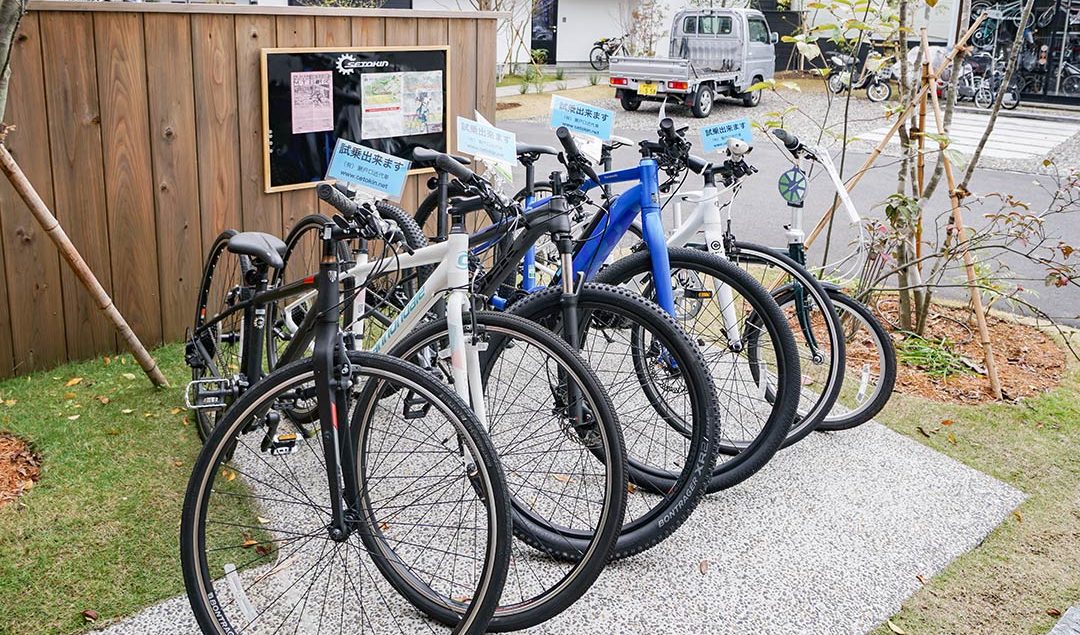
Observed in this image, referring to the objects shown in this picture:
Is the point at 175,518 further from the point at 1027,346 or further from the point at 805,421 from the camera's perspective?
the point at 1027,346

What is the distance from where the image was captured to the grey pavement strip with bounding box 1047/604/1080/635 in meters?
2.79

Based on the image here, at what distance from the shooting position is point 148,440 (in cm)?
365

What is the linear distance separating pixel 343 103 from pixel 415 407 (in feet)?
8.53

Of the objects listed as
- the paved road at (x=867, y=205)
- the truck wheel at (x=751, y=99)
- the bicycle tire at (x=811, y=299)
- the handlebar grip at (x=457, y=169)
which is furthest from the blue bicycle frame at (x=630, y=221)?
the truck wheel at (x=751, y=99)

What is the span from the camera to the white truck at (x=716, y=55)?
16.1 meters

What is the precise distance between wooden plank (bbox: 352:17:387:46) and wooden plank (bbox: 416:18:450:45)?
21 cm

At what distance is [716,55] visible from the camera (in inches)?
674

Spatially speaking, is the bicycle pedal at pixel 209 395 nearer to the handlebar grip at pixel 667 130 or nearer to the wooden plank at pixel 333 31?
the handlebar grip at pixel 667 130

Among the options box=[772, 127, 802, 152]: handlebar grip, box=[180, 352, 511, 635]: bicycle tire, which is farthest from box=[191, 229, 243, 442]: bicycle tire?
box=[772, 127, 802, 152]: handlebar grip

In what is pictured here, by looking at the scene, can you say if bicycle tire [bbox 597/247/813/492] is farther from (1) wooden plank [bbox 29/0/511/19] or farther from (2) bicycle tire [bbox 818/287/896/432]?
(1) wooden plank [bbox 29/0/511/19]

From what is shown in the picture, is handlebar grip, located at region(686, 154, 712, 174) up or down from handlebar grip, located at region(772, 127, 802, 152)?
down

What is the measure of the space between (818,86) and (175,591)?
20.5 m

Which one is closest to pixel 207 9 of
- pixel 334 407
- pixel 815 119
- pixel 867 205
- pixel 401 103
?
pixel 401 103

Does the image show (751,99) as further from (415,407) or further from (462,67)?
(415,407)
